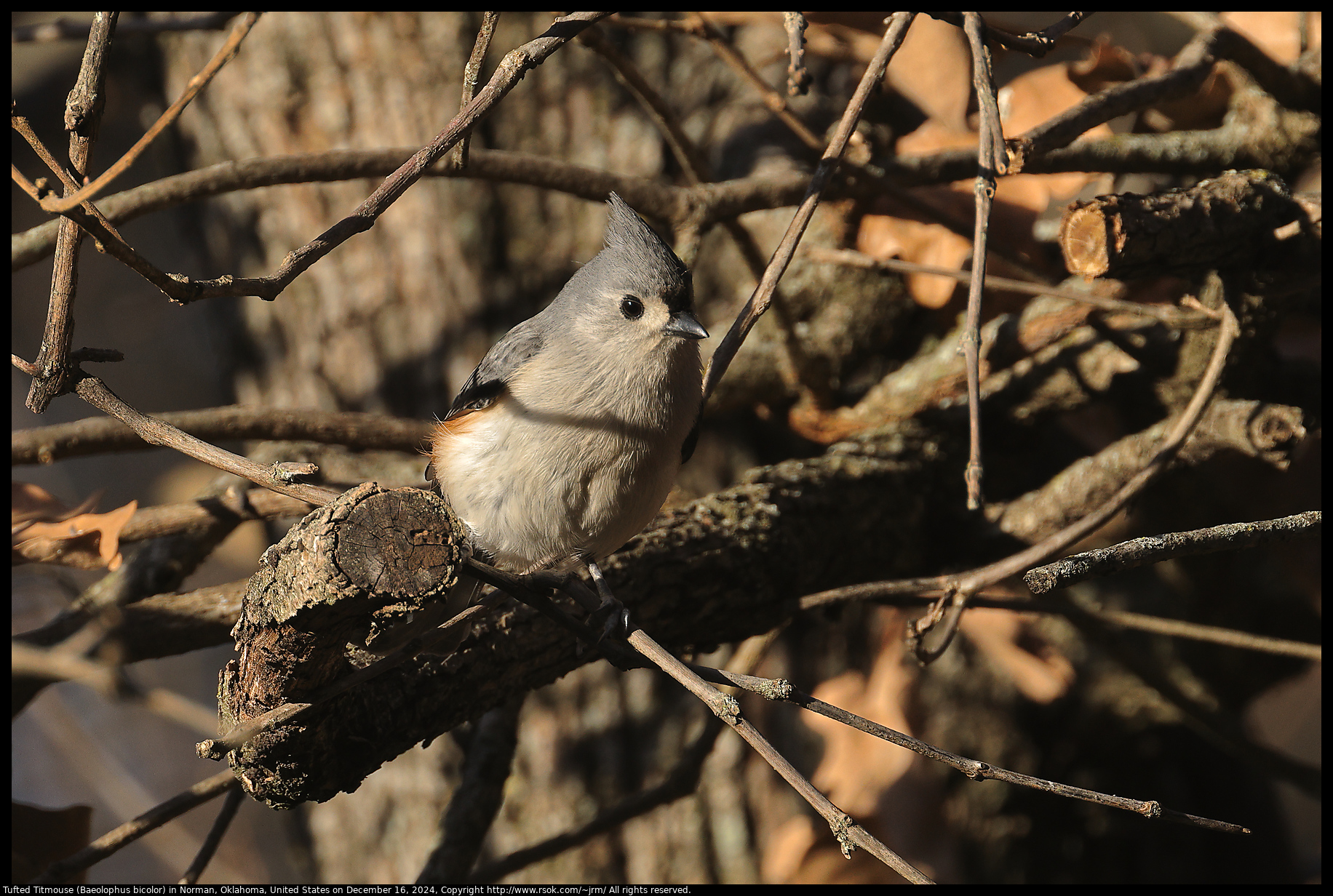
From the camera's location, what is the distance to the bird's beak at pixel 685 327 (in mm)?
1585

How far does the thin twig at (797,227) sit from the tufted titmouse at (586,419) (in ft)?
0.74

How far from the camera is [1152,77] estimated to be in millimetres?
1740

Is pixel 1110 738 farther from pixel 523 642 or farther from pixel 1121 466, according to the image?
pixel 523 642

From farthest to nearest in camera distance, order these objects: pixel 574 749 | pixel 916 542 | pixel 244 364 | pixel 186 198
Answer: pixel 244 364
pixel 574 749
pixel 916 542
pixel 186 198

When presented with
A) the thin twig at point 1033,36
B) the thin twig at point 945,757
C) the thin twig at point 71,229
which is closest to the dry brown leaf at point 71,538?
the thin twig at point 71,229

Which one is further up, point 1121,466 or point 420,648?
point 1121,466

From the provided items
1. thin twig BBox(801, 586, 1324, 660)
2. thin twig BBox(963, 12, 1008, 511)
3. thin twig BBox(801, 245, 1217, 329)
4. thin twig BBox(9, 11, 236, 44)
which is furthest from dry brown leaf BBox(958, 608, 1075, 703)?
thin twig BBox(9, 11, 236, 44)

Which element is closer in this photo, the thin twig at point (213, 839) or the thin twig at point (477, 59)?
the thin twig at point (477, 59)

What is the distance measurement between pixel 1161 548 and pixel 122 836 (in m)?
1.47

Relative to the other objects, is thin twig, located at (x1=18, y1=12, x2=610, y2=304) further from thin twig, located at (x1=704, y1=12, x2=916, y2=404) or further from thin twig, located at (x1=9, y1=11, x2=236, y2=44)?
thin twig, located at (x1=9, y1=11, x2=236, y2=44)

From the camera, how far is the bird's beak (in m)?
1.58

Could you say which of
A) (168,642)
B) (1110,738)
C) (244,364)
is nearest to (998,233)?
(1110,738)

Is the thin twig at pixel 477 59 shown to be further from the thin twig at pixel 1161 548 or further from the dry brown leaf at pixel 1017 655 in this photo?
the dry brown leaf at pixel 1017 655

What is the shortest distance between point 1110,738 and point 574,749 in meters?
1.55
